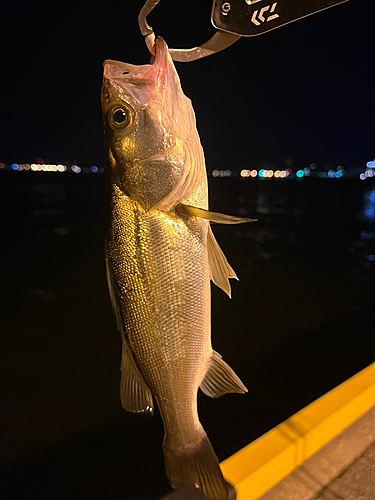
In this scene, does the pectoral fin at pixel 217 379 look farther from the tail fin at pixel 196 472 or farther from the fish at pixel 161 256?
the tail fin at pixel 196 472

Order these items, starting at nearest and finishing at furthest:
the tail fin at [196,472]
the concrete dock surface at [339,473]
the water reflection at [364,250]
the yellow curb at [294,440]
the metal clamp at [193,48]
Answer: the metal clamp at [193,48] → the tail fin at [196,472] → the yellow curb at [294,440] → the concrete dock surface at [339,473] → the water reflection at [364,250]

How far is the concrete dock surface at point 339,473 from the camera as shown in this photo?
7.54 feet

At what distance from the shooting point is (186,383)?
177 cm

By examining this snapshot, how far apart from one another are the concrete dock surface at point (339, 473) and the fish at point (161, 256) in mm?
929

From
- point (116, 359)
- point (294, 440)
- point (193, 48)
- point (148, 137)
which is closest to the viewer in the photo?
point (193, 48)

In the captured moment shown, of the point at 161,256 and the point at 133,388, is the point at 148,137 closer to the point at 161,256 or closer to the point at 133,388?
the point at 161,256

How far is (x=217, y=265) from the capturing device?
75.3 inches

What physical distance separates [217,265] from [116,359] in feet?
18.8

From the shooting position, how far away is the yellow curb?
217 cm

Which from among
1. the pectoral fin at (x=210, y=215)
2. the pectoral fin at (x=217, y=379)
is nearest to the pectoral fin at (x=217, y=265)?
the pectoral fin at (x=210, y=215)

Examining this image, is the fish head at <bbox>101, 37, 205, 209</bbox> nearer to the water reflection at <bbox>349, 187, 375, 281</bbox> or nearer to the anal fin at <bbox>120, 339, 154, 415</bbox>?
the anal fin at <bbox>120, 339, 154, 415</bbox>

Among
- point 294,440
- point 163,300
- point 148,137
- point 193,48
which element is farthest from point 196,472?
point 193,48

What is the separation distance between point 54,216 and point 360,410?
26098 millimetres

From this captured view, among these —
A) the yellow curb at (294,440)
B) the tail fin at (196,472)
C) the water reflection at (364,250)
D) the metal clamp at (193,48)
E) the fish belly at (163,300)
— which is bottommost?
the water reflection at (364,250)
